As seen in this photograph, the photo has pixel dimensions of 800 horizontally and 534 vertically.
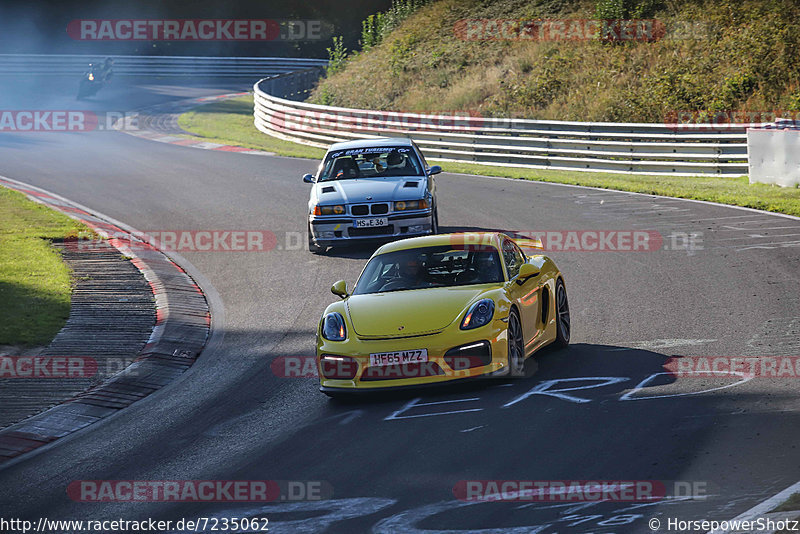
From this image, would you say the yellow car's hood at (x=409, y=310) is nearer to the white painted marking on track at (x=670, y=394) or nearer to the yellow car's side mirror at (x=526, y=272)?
the yellow car's side mirror at (x=526, y=272)

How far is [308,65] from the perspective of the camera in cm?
5975

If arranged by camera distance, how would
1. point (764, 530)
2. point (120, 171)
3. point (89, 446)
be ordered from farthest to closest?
1. point (120, 171)
2. point (89, 446)
3. point (764, 530)

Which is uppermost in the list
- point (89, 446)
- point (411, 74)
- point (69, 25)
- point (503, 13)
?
point (69, 25)

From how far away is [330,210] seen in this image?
1591 centimetres

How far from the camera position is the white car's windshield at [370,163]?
16703 mm

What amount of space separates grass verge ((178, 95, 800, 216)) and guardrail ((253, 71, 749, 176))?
0.49 m

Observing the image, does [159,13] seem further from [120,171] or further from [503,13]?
[120,171]

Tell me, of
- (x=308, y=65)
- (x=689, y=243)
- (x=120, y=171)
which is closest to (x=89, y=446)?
(x=689, y=243)

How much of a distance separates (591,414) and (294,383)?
3050mm

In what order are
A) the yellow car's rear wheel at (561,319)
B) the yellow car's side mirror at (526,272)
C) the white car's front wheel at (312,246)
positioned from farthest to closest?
the white car's front wheel at (312,246), the yellow car's rear wheel at (561,319), the yellow car's side mirror at (526,272)

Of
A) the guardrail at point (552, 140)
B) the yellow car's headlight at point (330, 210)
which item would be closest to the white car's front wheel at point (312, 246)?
the yellow car's headlight at point (330, 210)

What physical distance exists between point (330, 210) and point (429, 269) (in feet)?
20.9

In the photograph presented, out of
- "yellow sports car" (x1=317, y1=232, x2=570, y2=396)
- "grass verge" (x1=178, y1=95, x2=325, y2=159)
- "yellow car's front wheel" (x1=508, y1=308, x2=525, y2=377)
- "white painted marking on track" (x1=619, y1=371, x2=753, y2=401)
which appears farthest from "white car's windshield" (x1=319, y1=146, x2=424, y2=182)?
"grass verge" (x1=178, y1=95, x2=325, y2=159)

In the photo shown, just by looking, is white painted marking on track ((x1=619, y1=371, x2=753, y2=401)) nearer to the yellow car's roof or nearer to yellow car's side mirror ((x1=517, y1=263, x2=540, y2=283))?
yellow car's side mirror ((x1=517, y1=263, x2=540, y2=283))
